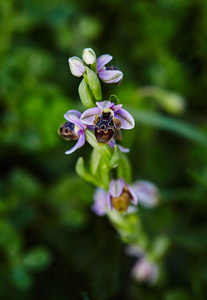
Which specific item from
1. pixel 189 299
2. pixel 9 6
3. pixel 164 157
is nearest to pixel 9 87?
pixel 9 6

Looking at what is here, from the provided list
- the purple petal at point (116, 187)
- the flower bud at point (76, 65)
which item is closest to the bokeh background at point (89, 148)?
the purple petal at point (116, 187)

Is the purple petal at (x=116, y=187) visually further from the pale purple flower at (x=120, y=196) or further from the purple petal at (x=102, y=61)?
the purple petal at (x=102, y=61)

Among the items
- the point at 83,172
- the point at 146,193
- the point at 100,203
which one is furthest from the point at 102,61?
the point at 146,193

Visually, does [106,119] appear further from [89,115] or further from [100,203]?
[100,203]

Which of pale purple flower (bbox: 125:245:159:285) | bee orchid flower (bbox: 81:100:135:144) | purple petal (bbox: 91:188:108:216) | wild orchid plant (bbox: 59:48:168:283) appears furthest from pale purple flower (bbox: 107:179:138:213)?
pale purple flower (bbox: 125:245:159:285)

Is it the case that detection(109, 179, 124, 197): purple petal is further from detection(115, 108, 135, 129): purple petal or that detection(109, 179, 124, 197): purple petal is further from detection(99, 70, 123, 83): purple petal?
detection(99, 70, 123, 83): purple petal

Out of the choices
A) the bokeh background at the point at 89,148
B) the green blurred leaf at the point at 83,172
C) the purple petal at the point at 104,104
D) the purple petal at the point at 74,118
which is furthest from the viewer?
the bokeh background at the point at 89,148
